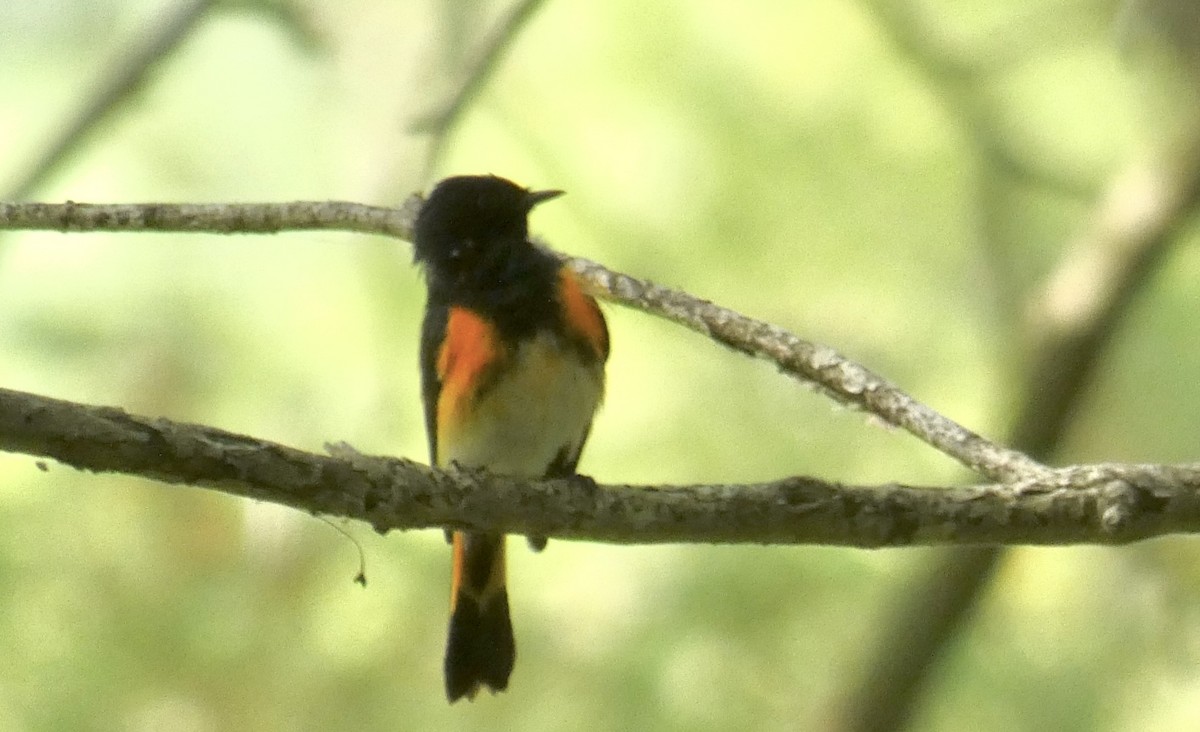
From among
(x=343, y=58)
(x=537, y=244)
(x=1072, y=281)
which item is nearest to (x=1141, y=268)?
(x=1072, y=281)

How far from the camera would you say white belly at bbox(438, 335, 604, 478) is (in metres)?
2.45

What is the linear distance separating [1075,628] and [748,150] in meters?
1.75

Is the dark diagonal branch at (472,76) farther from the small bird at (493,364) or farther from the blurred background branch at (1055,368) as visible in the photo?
the blurred background branch at (1055,368)

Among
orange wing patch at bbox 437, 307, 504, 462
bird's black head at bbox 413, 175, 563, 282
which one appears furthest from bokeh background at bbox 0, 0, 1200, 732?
orange wing patch at bbox 437, 307, 504, 462

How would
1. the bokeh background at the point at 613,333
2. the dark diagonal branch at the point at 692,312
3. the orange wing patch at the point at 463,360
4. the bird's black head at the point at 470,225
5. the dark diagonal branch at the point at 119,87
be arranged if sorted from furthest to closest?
the bokeh background at the point at 613,333 < the dark diagonal branch at the point at 119,87 < the bird's black head at the point at 470,225 < the orange wing patch at the point at 463,360 < the dark diagonal branch at the point at 692,312

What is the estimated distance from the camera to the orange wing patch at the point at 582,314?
2.53m

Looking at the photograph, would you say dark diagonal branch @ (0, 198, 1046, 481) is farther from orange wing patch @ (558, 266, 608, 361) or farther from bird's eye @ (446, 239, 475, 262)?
bird's eye @ (446, 239, 475, 262)

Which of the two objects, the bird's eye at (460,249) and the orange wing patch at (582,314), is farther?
the bird's eye at (460,249)

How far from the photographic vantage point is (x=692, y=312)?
7.79 ft

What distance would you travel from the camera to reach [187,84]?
3863mm

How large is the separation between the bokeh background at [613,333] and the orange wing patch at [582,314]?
0.92 meters

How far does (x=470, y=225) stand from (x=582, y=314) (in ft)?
1.18

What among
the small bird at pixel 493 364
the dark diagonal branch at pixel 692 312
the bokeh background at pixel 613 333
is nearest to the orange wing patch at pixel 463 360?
the small bird at pixel 493 364

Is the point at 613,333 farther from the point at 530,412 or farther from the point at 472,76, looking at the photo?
the point at 530,412
